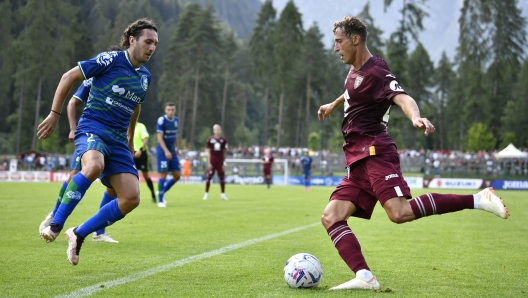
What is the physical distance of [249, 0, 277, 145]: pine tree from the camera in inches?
2645

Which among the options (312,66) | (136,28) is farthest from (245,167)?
(312,66)

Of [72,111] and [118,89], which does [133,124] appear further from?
[72,111]

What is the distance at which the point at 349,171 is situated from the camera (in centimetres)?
545

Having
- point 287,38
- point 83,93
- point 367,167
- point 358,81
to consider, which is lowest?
point 367,167

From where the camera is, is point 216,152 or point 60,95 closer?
point 60,95

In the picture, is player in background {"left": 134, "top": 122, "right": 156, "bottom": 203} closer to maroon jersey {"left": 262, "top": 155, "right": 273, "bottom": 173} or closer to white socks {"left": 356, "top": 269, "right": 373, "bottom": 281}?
white socks {"left": 356, "top": 269, "right": 373, "bottom": 281}

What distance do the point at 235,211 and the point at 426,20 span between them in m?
37.1

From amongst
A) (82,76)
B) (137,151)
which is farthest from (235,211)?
(82,76)

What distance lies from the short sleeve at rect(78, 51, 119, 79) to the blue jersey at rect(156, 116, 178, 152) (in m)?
9.23

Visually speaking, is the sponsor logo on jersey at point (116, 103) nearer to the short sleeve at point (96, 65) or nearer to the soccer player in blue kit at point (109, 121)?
the soccer player in blue kit at point (109, 121)

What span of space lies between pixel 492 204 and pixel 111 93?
3.63 metres

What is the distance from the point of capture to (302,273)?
17.1 feet

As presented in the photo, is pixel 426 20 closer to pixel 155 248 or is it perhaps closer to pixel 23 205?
pixel 23 205

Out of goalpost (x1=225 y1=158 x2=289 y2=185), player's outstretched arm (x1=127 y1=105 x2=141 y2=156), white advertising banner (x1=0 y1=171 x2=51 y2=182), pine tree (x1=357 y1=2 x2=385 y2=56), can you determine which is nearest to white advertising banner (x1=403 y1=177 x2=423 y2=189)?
goalpost (x1=225 y1=158 x2=289 y2=185)
